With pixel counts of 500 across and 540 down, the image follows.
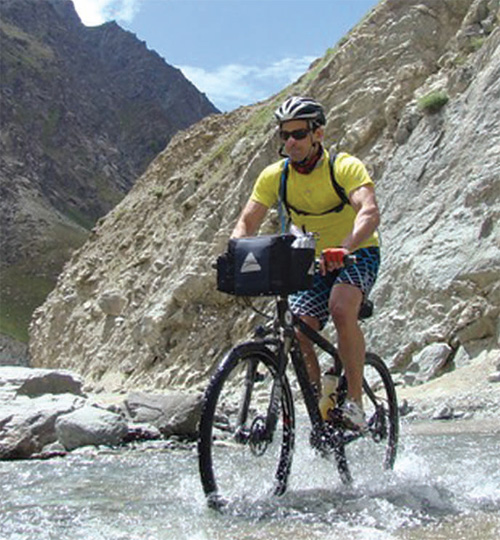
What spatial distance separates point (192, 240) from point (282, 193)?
18.5 meters

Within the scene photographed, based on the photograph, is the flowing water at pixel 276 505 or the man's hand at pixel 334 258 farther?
the man's hand at pixel 334 258

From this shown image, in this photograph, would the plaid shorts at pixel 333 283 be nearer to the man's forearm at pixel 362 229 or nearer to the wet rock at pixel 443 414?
the man's forearm at pixel 362 229

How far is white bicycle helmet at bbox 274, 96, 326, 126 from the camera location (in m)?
5.21

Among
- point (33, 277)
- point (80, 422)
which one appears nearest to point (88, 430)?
point (80, 422)

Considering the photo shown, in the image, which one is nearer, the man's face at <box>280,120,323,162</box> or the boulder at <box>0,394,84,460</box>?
the man's face at <box>280,120,323,162</box>

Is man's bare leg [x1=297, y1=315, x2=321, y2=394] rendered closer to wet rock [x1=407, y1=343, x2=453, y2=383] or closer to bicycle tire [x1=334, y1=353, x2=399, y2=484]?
bicycle tire [x1=334, y1=353, x2=399, y2=484]

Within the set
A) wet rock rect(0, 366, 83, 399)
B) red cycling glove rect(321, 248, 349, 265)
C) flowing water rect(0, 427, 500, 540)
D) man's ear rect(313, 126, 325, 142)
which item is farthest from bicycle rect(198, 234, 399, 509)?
wet rock rect(0, 366, 83, 399)

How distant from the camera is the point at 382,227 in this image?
16.6 metres

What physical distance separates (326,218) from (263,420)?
152cm

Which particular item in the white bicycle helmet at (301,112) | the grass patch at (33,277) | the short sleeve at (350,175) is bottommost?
the short sleeve at (350,175)

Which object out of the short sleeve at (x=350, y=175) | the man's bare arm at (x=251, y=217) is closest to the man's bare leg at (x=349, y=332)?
the short sleeve at (x=350, y=175)

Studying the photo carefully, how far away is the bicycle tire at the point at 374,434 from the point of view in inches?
205

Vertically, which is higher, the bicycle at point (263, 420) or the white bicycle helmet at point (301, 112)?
the white bicycle helmet at point (301, 112)

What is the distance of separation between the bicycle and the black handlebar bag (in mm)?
132
